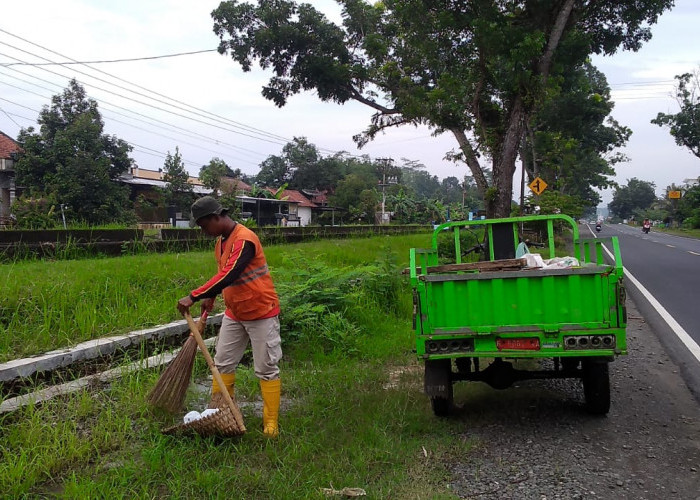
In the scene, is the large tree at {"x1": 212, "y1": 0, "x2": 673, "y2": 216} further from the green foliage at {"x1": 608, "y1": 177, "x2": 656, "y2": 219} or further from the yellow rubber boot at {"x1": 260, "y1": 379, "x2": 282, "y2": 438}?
the green foliage at {"x1": 608, "y1": 177, "x2": 656, "y2": 219}

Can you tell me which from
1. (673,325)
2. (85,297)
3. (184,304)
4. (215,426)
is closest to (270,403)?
(215,426)

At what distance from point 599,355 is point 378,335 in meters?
3.50

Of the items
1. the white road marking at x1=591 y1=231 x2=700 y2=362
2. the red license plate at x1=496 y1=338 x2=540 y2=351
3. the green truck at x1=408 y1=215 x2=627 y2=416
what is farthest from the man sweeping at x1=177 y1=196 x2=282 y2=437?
the white road marking at x1=591 y1=231 x2=700 y2=362

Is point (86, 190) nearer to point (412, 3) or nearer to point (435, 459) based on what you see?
point (412, 3)

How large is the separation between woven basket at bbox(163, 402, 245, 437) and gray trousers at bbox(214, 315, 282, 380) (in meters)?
0.44

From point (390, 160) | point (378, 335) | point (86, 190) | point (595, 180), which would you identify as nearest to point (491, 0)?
point (378, 335)

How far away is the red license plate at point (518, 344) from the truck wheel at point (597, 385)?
0.56 m

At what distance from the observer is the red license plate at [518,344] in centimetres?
387

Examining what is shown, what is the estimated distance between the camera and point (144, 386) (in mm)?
4352

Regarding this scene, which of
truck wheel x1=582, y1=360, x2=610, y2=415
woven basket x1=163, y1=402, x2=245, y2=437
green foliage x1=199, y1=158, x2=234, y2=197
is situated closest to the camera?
woven basket x1=163, y1=402, x2=245, y2=437

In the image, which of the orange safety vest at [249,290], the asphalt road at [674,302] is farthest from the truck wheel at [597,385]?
the orange safety vest at [249,290]

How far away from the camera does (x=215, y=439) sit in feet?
12.1

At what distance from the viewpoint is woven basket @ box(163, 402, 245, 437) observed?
3.51 metres

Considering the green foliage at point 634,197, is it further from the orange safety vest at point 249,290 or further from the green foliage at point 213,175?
the orange safety vest at point 249,290
